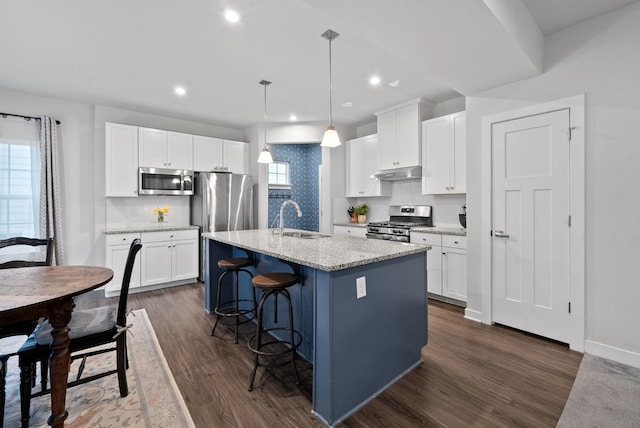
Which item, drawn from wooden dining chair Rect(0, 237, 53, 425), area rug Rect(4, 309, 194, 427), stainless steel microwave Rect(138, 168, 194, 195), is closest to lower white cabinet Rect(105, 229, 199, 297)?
stainless steel microwave Rect(138, 168, 194, 195)

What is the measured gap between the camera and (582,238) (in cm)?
252

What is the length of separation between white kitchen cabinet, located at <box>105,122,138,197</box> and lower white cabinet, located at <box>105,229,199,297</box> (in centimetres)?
73

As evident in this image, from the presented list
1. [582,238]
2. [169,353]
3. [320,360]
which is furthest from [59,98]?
[582,238]

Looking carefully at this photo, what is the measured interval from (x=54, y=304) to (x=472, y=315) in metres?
3.53

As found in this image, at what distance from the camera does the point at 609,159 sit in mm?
→ 2404

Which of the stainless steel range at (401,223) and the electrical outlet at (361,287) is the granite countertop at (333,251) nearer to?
the electrical outlet at (361,287)

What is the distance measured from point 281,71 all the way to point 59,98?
130 inches

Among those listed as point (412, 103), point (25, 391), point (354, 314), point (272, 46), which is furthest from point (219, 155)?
point (354, 314)

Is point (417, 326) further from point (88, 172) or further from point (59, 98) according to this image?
point (59, 98)

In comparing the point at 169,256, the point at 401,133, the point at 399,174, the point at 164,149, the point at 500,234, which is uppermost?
the point at 401,133

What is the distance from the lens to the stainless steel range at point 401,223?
4160 millimetres

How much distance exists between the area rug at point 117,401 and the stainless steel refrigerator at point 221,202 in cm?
245

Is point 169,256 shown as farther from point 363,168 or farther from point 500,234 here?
point 500,234

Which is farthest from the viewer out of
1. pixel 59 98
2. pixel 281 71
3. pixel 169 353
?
pixel 59 98
